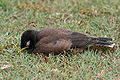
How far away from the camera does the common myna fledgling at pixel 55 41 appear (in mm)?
5652

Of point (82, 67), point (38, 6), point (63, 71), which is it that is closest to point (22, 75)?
point (63, 71)

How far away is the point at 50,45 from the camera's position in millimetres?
5629

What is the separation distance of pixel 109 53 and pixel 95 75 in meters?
0.91

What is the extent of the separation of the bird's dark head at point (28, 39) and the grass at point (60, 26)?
18 centimetres

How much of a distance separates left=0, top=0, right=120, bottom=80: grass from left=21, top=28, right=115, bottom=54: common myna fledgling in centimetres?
16

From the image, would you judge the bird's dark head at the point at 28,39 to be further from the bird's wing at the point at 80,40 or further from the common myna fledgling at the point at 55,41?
the bird's wing at the point at 80,40

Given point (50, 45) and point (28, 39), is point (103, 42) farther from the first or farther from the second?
point (28, 39)

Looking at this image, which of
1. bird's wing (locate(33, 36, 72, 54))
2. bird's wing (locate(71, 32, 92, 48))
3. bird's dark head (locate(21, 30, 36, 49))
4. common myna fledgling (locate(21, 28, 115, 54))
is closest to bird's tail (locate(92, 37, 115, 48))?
common myna fledgling (locate(21, 28, 115, 54))

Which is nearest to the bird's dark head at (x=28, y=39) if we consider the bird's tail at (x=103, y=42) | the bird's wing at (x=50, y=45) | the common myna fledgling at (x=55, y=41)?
the common myna fledgling at (x=55, y=41)

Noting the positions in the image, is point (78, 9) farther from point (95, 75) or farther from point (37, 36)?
point (95, 75)

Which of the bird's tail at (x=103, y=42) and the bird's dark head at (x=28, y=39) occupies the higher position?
the bird's dark head at (x=28, y=39)

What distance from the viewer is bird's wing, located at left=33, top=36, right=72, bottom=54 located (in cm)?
564

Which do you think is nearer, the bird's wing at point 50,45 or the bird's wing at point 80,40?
the bird's wing at point 50,45

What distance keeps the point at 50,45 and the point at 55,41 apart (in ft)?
0.42
